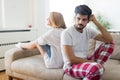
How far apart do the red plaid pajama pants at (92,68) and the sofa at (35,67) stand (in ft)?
0.38

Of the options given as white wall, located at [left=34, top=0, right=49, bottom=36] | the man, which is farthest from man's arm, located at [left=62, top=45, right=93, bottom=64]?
white wall, located at [left=34, top=0, right=49, bottom=36]

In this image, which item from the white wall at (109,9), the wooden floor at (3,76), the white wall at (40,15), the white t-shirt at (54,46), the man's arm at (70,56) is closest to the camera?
the man's arm at (70,56)

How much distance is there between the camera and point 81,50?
1824 millimetres

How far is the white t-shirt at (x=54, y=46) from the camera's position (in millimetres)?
1999

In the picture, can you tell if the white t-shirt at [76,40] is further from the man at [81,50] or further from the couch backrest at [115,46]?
the couch backrest at [115,46]

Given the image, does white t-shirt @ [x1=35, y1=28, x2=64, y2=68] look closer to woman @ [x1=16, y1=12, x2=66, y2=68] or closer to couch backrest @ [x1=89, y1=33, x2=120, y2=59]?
woman @ [x1=16, y1=12, x2=66, y2=68]

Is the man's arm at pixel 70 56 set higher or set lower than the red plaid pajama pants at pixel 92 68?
higher

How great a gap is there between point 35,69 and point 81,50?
59 cm

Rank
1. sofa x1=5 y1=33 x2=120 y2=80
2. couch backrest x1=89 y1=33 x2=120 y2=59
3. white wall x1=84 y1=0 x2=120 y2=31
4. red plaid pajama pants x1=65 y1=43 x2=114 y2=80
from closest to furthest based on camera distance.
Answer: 1. red plaid pajama pants x1=65 y1=43 x2=114 y2=80
2. sofa x1=5 y1=33 x2=120 y2=80
3. couch backrest x1=89 y1=33 x2=120 y2=59
4. white wall x1=84 y1=0 x2=120 y2=31

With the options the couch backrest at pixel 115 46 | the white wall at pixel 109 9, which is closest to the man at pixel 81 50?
the couch backrest at pixel 115 46

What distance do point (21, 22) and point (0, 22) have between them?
46 centimetres

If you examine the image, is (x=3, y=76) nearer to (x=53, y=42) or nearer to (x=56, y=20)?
(x=53, y=42)

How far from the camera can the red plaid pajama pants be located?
1.57 meters

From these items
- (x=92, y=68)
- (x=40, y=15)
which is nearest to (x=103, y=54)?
(x=92, y=68)
